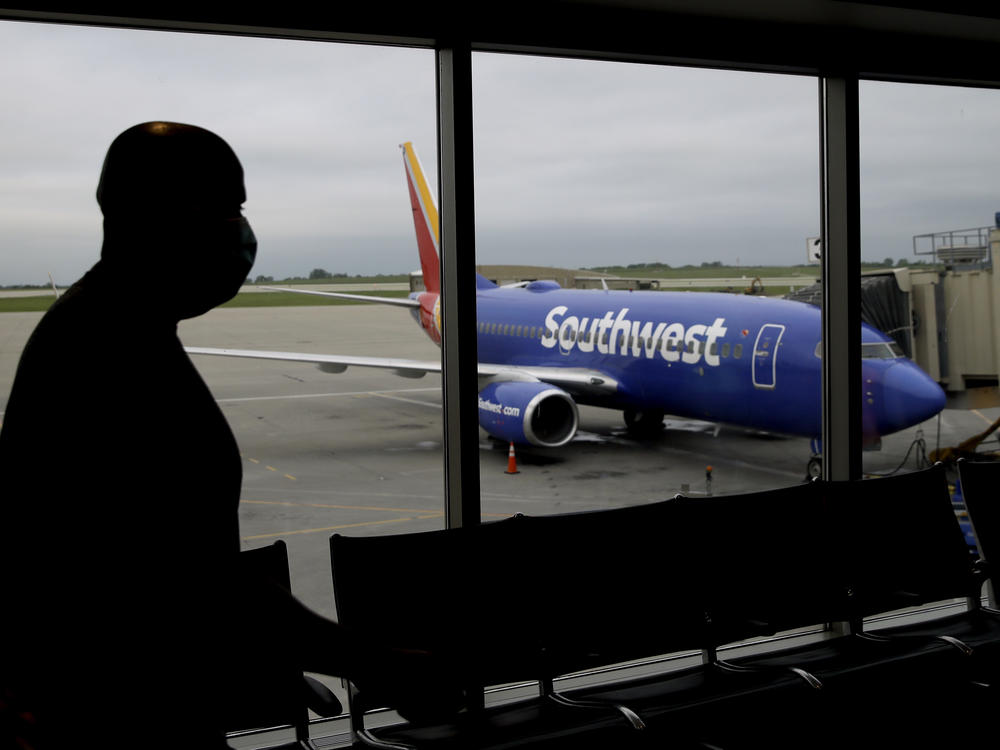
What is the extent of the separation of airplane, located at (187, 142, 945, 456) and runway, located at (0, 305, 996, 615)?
11.1 inches

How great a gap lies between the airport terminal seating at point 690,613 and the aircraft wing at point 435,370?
5.44 meters

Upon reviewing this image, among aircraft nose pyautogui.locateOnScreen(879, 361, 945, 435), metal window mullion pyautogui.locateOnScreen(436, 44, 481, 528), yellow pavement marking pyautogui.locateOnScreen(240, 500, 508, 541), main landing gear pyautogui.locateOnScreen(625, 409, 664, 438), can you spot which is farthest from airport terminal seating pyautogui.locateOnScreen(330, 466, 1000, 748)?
main landing gear pyautogui.locateOnScreen(625, 409, 664, 438)

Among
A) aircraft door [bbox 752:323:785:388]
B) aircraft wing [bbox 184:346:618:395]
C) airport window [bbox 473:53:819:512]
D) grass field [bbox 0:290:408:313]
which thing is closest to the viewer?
grass field [bbox 0:290:408:313]

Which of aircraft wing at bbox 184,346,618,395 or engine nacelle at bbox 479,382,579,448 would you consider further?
aircraft wing at bbox 184,346,618,395

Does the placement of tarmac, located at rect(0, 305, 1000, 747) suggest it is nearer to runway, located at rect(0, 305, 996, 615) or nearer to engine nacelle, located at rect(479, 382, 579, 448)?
runway, located at rect(0, 305, 996, 615)

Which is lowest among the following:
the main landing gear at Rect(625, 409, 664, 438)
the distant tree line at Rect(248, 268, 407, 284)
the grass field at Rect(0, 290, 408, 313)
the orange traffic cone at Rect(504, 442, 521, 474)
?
the orange traffic cone at Rect(504, 442, 521, 474)

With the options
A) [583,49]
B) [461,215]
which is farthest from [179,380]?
[583,49]

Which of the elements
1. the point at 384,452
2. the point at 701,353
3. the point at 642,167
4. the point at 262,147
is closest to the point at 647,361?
the point at 701,353

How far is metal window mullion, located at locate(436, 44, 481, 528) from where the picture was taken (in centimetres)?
292

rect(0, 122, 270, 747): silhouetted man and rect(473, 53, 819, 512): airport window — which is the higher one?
rect(473, 53, 819, 512): airport window

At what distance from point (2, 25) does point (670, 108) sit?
279 centimetres

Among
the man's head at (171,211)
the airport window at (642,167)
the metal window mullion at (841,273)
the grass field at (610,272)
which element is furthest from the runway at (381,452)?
the man's head at (171,211)

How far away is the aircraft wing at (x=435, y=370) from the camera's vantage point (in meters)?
8.00

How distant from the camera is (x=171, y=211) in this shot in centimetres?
78
